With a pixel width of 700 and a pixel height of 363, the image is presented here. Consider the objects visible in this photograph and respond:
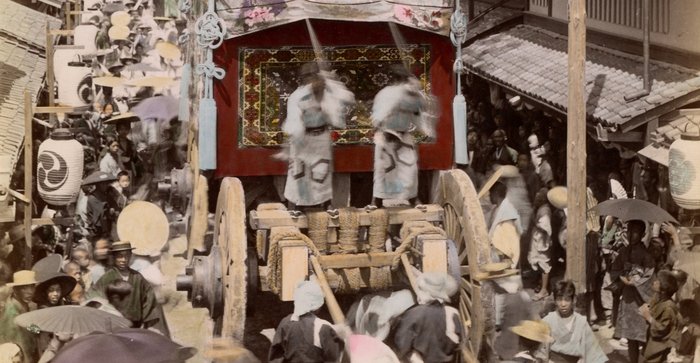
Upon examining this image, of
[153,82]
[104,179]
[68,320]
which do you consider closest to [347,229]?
[68,320]

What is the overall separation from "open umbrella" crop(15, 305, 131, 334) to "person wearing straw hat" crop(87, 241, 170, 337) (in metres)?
1.14

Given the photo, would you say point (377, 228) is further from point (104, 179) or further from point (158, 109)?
point (158, 109)

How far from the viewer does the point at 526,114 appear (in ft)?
50.1

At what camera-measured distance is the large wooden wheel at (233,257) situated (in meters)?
8.10

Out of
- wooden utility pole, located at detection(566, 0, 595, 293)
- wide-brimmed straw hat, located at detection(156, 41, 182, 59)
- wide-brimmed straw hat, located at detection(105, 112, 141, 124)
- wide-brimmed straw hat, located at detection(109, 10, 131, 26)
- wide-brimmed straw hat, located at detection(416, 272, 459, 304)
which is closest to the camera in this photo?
wide-brimmed straw hat, located at detection(416, 272, 459, 304)

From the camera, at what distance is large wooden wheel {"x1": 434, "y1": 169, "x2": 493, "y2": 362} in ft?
28.1

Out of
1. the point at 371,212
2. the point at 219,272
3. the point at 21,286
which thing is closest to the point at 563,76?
the point at 371,212

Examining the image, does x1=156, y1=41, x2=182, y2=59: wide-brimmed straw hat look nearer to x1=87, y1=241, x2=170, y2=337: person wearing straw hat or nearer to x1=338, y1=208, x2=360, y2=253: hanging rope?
x1=87, y1=241, x2=170, y2=337: person wearing straw hat

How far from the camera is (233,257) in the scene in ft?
27.0

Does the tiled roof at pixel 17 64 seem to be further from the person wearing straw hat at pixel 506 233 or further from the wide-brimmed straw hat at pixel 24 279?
the person wearing straw hat at pixel 506 233

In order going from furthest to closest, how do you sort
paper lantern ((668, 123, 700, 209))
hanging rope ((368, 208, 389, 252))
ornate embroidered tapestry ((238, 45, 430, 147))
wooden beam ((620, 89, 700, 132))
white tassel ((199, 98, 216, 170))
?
wooden beam ((620, 89, 700, 132)) → ornate embroidered tapestry ((238, 45, 430, 147)) → paper lantern ((668, 123, 700, 209)) → white tassel ((199, 98, 216, 170)) → hanging rope ((368, 208, 389, 252))

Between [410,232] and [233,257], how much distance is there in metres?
1.67

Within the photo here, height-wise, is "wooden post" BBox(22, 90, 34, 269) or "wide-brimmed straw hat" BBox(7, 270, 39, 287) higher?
"wooden post" BBox(22, 90, 34, 269)

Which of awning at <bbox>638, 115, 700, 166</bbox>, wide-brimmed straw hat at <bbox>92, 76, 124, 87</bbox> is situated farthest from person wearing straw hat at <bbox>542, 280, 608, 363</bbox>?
wide-brimmed straw hat at <bbox>92, 76, 124, 87</bbox>
